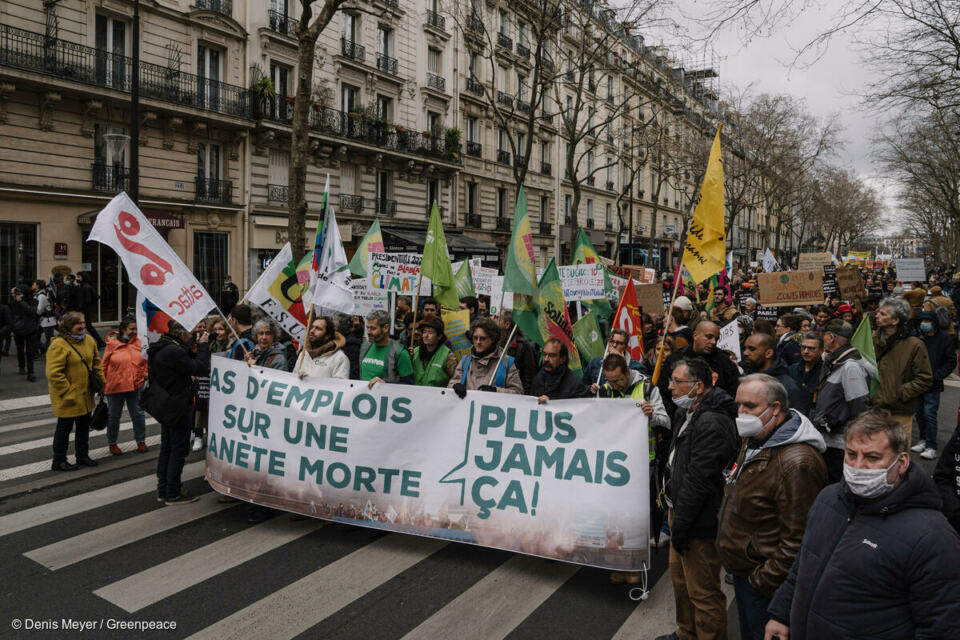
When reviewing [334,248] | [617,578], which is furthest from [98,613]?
[334,248]

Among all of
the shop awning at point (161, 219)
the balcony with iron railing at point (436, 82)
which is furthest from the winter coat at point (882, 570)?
the balcony with iron railing at point (436, 82)

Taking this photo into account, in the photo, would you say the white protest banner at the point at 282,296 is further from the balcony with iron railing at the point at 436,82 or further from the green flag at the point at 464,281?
the balcony with iron railing at the point at 436,82

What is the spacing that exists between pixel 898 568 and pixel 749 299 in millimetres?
11694

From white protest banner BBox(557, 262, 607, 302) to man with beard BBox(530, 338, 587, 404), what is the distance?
3972 millimetres

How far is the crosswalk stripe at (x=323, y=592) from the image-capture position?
3.92m

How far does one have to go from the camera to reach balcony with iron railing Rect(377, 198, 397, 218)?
29.1m

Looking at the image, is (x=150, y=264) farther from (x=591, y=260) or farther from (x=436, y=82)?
(x=436, y=82)

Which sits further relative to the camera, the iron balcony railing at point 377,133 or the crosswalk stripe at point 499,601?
the iron balcony railing at point 377,133

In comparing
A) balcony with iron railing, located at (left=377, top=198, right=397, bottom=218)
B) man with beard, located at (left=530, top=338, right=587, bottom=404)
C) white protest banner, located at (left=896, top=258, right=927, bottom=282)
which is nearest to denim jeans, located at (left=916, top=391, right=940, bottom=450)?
man with beard, located at (left=530, top=338, right=587, bottom=404)

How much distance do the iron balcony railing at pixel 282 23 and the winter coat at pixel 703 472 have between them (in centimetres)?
2486

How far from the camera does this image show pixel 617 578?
14.9ft

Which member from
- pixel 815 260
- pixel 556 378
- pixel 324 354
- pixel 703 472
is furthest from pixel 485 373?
pixel 815 260

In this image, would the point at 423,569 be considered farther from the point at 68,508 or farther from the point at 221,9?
the point at 221,9

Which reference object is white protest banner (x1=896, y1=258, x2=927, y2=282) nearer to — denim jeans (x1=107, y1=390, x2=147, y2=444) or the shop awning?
denim jeans (x1=107, y1=390, x2=147, y2=444)
